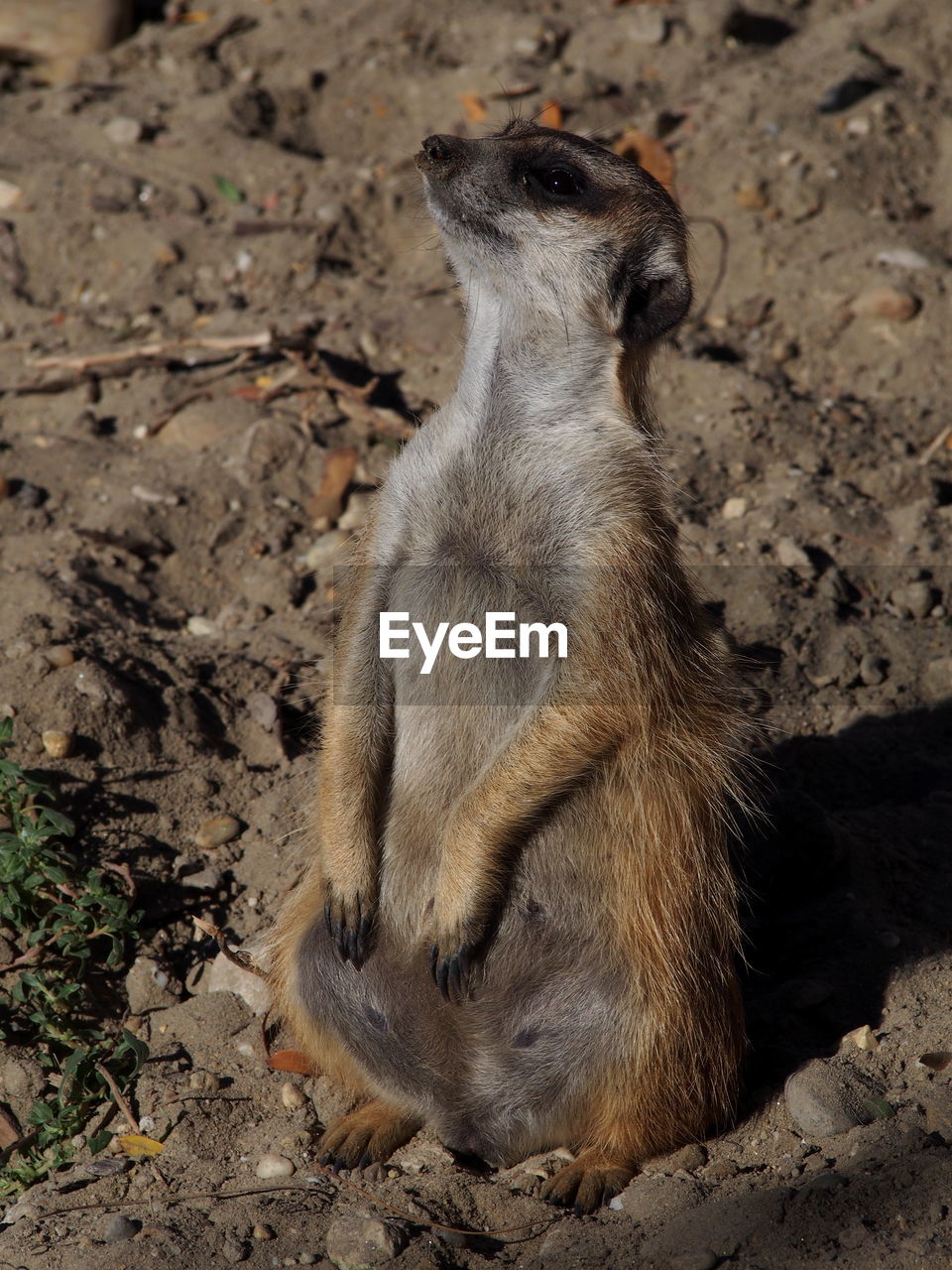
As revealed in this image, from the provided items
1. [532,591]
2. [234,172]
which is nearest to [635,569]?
[532,591]

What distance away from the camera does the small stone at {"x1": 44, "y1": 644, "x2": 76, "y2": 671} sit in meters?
3.55

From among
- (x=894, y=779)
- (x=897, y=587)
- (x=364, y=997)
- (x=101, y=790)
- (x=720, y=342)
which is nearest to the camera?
(x=364, y=997)

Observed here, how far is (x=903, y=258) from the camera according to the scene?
5145mm

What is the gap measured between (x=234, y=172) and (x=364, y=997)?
404 centimetres

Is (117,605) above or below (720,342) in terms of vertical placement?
below

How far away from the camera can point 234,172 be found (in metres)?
5.73

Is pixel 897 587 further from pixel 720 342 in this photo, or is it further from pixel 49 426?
pixel 49 426

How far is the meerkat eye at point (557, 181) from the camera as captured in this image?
297cm

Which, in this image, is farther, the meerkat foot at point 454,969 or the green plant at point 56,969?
the green plant at point 56,969

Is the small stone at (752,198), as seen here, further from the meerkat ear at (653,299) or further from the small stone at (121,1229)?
the small stone at (121,1229)

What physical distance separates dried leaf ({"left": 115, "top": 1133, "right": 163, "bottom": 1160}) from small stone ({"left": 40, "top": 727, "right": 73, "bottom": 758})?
40.2 inches

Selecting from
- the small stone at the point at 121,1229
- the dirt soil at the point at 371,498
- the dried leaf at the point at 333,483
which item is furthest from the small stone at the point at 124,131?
the small stone at the point at 121,1229

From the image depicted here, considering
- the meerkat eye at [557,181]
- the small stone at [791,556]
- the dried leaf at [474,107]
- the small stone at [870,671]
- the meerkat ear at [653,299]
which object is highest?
the meerkat eye at [557,181]

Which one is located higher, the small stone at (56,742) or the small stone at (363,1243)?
the small stone at (363,1243)
